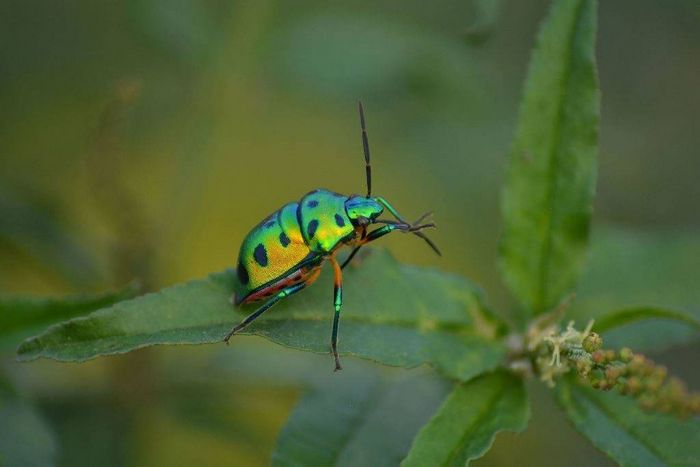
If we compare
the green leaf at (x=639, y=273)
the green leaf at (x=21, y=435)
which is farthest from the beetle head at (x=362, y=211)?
the green leaf at (x=21, y=435)

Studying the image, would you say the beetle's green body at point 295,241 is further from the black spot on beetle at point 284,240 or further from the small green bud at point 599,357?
the small green bud at point 599,357

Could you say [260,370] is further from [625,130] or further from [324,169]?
[625,130]

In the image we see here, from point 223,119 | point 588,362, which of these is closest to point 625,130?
point 223,119

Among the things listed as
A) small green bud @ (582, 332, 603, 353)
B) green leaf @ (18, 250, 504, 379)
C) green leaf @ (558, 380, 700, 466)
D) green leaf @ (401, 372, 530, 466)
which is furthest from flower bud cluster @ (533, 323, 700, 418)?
green leaf @ (18, 250, 504, 379)

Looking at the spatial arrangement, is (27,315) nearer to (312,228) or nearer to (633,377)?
(312,228)

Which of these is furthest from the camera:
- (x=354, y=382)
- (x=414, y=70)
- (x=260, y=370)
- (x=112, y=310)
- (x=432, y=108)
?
(x=432, y=108)

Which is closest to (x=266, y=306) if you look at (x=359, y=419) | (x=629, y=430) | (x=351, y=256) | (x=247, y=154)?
(x=351, y=256)
